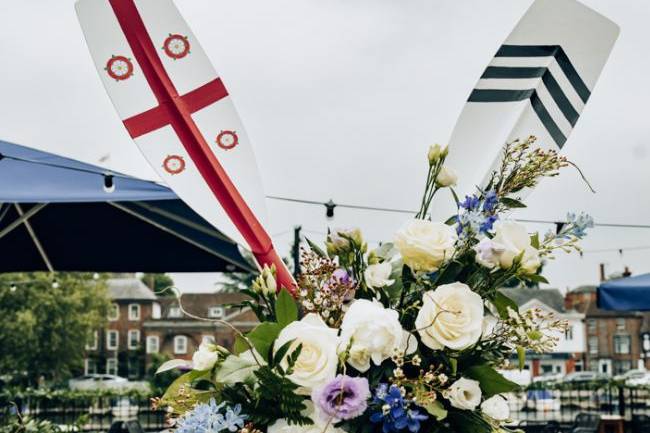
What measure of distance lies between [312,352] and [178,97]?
4.84 ft

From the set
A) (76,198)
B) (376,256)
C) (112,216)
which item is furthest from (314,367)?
(112,216)

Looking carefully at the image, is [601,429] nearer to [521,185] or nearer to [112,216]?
[112,216]

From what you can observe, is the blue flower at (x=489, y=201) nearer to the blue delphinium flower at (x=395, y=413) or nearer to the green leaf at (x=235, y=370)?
the blue delphinium flower at (x=395, y=413)

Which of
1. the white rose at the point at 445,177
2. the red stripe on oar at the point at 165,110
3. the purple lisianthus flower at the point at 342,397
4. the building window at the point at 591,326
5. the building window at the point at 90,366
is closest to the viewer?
the purple lisianthus flower at the point at 342,397

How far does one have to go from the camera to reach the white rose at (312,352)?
1.43 metres

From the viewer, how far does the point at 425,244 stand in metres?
1.51

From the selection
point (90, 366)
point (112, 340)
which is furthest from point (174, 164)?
point (90, 366)

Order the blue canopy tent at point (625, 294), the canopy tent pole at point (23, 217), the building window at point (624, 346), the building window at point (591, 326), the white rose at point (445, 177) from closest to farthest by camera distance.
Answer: the white rose at point (445, 177), the canopy tent pole at point (23, 217), the blue canopy tent at point (625, 294), the building window at point (624, 346), the building window at point (591, 326)

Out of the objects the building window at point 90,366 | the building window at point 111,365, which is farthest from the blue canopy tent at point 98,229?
the building window at point 111,365

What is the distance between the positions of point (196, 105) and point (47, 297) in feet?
147

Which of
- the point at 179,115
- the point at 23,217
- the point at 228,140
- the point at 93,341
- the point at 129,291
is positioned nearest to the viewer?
the point at 179,115

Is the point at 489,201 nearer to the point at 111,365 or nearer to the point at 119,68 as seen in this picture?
the point at 119,68

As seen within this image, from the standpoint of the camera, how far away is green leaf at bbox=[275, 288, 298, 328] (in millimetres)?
1525

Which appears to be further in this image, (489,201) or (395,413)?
(489,201)
